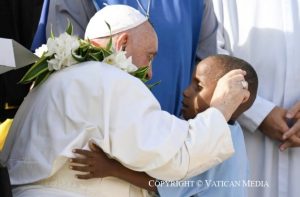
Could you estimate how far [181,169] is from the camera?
227 cm

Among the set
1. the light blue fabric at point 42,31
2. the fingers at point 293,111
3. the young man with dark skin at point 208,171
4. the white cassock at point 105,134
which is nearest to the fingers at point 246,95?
the young man with dark skin at point 208,171

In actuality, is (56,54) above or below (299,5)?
above

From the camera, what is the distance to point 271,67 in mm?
3230

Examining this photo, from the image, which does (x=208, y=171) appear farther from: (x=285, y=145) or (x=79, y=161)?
(x=285, y=145)

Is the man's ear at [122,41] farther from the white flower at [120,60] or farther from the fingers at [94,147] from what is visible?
the fingers at [94,147]

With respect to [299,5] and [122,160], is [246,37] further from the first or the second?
[122,160]

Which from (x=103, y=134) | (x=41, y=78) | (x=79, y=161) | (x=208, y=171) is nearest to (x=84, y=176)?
(x=79, y=161)

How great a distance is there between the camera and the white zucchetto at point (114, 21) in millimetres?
2572

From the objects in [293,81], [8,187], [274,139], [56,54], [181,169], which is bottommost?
[274,139]

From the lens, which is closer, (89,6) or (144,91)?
(144,91)

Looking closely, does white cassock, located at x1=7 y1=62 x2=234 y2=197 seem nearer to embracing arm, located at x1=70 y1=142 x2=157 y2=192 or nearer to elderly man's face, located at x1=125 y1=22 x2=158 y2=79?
embracing arm, located at x1=70 y1=142 x2=157 y2=192

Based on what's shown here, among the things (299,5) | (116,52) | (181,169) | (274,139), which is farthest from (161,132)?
(299,5)

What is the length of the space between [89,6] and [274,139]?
110 centimetres

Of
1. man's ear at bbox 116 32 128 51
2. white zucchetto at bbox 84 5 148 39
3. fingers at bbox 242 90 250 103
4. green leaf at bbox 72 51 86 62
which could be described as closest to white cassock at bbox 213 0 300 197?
fingers at bbox 242 90 250 103
